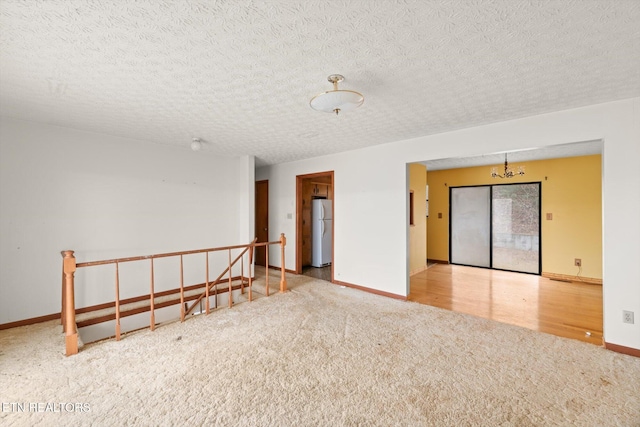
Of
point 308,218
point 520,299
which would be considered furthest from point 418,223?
point 308,218

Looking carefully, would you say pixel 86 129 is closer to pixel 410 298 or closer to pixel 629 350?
pixel 410 298

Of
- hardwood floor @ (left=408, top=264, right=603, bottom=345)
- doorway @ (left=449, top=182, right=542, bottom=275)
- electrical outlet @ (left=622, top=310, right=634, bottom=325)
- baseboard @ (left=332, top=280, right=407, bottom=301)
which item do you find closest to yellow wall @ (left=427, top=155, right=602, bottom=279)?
doorway @ (left=449, top=182, right=542, bottom=275)

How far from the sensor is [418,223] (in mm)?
5898

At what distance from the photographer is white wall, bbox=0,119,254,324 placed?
308 centimetres

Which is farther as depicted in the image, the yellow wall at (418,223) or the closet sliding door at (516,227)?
the yellow wall at (418,223)

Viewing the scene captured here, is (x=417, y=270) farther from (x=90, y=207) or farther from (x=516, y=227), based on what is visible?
(x=90, y=207)

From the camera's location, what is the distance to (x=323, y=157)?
201 inches

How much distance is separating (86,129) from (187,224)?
6.01ft

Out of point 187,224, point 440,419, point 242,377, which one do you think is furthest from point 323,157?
point 440,419

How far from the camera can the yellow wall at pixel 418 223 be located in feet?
18.5

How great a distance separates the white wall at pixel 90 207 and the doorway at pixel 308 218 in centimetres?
151

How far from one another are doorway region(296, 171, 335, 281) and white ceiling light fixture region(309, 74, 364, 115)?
2.81 m

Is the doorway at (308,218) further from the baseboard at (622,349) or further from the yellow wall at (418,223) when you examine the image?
the baseboard at (622,349)

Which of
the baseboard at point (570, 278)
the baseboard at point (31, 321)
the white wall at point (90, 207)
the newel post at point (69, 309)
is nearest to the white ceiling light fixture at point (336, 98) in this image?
the newel post at point (69, 309)
